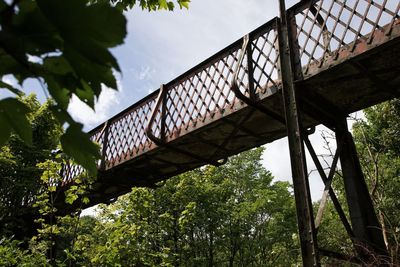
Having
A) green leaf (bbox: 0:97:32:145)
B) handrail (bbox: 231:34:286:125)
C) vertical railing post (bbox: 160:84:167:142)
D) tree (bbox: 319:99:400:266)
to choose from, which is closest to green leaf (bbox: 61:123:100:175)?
green leaf (bbox: 0:97:32:145)

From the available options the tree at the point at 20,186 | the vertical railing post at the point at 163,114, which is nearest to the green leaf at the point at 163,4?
the vertical railing post at the point at 163,114

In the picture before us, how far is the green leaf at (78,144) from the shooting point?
0.71 metres

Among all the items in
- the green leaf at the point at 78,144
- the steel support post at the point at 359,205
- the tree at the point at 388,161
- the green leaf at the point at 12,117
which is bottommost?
the green leaf at the point at 78,144

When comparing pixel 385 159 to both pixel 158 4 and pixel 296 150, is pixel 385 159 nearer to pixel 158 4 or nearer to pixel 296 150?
pixel 296 150

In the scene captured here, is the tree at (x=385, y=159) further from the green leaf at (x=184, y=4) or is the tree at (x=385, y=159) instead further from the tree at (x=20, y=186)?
the green leaf at (x=184, y=4)

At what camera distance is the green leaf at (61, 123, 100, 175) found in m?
0.71

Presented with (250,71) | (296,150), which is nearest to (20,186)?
(250,71)

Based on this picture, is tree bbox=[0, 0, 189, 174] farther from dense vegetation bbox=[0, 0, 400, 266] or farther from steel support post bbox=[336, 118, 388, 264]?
steel support post bbox=[336, 118, 388, 264]

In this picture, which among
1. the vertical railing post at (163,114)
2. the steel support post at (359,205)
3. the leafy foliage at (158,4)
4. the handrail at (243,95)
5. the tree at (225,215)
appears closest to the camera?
the leafy foliage at (158,4)

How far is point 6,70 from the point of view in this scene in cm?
66

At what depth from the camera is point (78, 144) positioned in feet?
2.36

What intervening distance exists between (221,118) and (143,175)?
439 centimetres

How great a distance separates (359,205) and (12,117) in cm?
667

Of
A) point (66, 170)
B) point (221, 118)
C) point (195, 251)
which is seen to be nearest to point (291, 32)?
point (221, 118)
